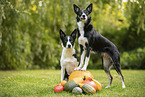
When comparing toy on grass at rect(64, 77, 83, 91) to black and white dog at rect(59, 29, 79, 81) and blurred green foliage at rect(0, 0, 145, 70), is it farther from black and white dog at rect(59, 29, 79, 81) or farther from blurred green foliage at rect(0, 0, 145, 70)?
blurred green foliage at rect(0, 0, 145, 70)

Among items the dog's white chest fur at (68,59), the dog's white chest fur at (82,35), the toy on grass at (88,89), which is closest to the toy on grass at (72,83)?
the toy on grass at (88,89)

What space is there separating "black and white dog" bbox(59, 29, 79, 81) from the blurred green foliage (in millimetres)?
3236

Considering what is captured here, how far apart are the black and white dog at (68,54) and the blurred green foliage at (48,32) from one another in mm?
3236

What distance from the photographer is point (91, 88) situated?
146 inches

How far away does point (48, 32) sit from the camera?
10867mm

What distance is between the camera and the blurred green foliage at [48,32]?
26.4 feet

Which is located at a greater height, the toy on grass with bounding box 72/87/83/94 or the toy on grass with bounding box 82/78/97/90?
the toy on grass with bounding box 82/78/97/90

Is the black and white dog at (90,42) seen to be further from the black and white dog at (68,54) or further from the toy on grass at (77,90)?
the toy on grass at (77,90)

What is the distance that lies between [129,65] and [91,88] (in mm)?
7277

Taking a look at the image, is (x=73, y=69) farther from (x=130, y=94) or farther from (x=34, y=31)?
(x=34, y=31)

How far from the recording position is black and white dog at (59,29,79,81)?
14.0 ft

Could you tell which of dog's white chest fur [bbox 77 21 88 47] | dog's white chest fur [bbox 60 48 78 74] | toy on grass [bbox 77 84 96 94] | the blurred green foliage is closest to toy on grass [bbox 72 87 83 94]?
toy on grass [bbox 77 84 96 94]

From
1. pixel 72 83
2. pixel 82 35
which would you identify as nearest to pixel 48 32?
pixel 82 35

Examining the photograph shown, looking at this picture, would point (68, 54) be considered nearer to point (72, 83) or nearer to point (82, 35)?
point (82, 35)
